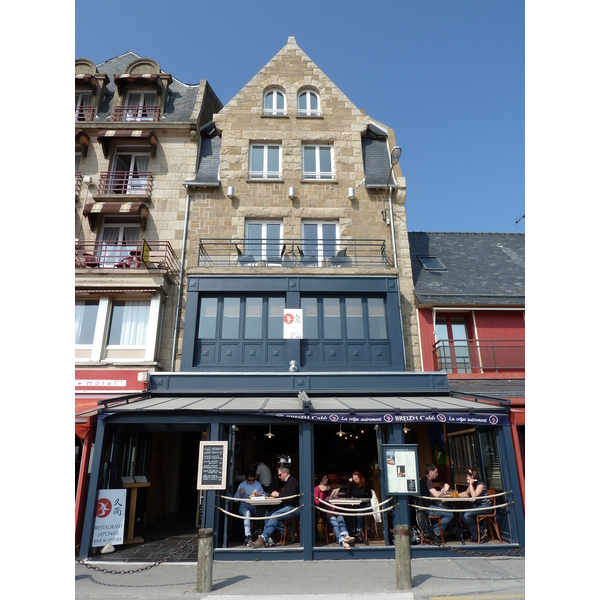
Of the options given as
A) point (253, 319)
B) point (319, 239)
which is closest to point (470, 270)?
point (319, 239)

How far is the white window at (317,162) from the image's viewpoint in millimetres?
15492

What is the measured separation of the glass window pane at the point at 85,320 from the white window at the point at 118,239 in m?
1.51

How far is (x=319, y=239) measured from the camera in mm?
14141

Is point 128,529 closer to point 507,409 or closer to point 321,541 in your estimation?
point 321,541

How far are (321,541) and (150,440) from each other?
5826 mm

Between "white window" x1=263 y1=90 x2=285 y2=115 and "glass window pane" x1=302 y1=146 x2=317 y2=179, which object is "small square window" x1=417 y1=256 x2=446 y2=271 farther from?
"white window" x1=263 y1=90 x2=285 y2=115

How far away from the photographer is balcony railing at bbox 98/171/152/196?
15.2 m

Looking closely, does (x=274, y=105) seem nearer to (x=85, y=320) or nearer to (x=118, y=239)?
(x=118, y=239)

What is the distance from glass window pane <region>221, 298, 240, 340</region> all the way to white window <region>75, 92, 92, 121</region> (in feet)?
31.8

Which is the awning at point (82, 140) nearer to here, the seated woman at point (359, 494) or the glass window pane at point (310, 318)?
the glass window pane at point (310, 318)

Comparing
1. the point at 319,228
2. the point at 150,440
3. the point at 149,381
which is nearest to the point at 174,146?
the point at 319,228

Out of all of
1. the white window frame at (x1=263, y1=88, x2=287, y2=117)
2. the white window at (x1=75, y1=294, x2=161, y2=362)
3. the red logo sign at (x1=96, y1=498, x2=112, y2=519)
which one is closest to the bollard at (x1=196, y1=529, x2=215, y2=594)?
the red logo sign at (x1=96, y1=498, x2=112, y2=519)

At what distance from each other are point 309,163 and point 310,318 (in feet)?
20.1

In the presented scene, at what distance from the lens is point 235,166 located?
15398mm
